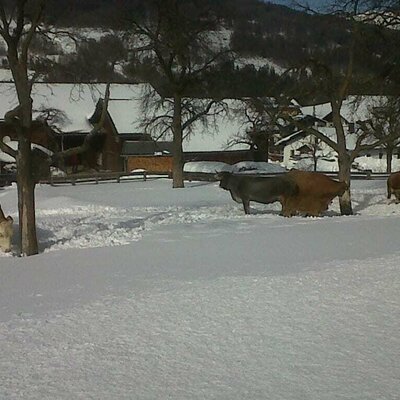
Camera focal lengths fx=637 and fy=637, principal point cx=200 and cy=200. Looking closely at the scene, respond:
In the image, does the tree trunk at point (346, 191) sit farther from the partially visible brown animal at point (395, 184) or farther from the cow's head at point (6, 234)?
the cow's head at point (6, 234)

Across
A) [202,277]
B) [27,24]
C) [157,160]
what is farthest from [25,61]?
[157,160]

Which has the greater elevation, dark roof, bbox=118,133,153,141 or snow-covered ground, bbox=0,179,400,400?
dark roof, bbox=118,133,153,141

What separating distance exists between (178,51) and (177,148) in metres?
5.96

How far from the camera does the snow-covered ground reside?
5270 mm

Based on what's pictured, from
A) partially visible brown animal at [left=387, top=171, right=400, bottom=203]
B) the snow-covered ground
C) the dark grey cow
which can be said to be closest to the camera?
the snow-covered ground

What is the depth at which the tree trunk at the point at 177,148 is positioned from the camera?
1500 inches

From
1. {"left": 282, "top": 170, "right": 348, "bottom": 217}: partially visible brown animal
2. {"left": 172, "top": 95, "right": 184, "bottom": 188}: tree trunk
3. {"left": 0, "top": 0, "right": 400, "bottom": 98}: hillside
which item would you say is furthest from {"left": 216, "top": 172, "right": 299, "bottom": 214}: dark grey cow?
{"left": 172, "top": 95, "right": 184, "bottom": 188}: tree trunk

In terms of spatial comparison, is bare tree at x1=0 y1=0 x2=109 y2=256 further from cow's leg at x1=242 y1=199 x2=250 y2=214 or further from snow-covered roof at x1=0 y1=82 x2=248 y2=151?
snow-covered roof at x1=0 y1=82 x2=248 y2=151

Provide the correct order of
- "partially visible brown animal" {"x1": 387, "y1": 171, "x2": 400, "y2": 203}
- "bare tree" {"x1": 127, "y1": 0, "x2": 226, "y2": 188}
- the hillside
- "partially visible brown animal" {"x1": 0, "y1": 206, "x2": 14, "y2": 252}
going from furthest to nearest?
"bare tree" {"x1": 127, "y1": 0, "x2": 226, "y2": 188} → "partially visible brown animal" {"x1": 387, "y1": 171, "x2": 400, "y2": 203} → the hillside → "partially visible brown animal" {"x1": 0, "y1": 206, "x2": 14, "y2": 252}

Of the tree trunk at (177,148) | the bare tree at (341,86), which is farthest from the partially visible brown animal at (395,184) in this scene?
the tree trunk at (177,148)

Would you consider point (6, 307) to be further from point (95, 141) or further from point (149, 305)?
point (95, 141)

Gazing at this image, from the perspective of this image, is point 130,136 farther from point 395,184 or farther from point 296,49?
point 395,184

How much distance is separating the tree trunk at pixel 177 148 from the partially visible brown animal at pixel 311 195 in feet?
49.2

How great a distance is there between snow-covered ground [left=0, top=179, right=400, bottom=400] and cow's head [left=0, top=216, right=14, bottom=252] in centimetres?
295
